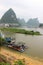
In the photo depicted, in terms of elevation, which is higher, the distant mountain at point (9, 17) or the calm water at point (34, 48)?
the distant mountain at point (9, 17)

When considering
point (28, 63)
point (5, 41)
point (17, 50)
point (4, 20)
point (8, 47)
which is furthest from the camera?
point (4, 20)

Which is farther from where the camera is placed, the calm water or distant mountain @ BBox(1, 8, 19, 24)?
distant mountain @ BBox(1, 8, 19, 24)

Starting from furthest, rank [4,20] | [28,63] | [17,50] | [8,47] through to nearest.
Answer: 1. [4,20]
2. [8,47]
3. [17,50]
4. [28,63]

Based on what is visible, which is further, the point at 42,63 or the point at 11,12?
the point at 11,12

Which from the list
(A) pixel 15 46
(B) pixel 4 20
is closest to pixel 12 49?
(A) pixel 15 46

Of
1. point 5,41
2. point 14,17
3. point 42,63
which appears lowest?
point 42,63

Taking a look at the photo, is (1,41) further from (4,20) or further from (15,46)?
(4,20)

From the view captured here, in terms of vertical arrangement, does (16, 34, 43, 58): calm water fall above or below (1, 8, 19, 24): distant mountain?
below

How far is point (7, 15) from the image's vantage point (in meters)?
168

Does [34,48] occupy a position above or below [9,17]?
below

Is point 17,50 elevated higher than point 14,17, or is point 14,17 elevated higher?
point 14,17

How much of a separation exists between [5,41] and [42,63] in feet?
39.2

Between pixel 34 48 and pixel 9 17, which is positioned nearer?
pixel 34 48

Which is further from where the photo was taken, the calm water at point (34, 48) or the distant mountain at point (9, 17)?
the distant mountain at point (9, 17)
